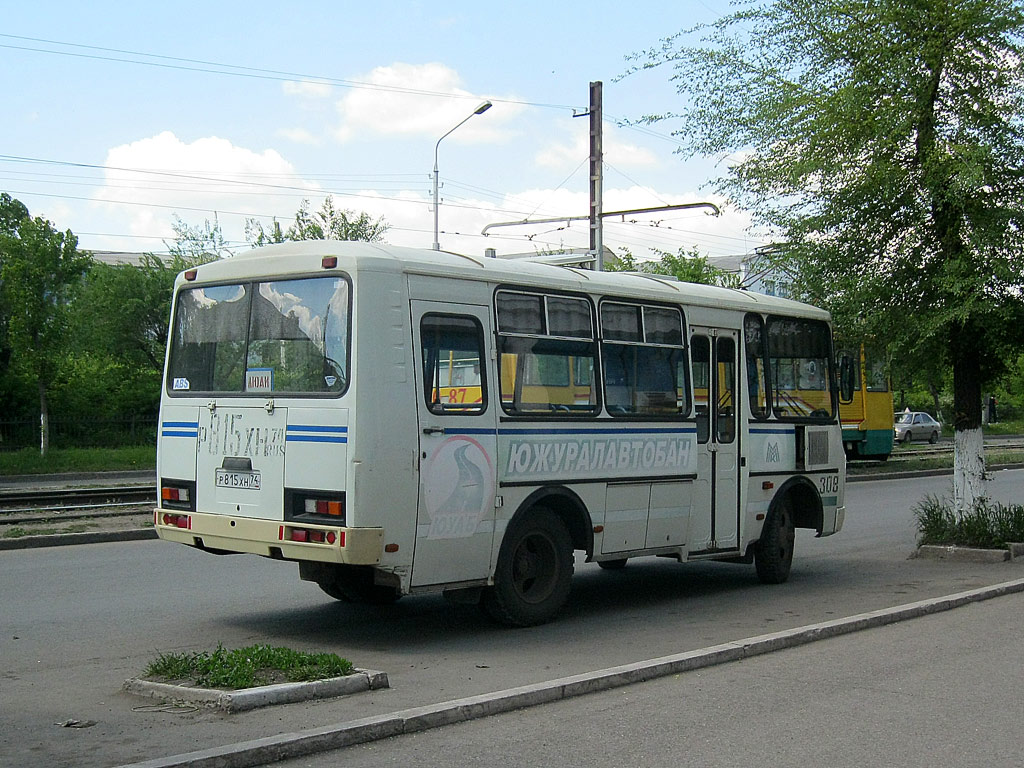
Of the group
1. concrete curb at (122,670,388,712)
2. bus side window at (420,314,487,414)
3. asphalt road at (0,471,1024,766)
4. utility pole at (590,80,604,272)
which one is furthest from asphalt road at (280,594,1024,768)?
utility pole at (590,80,604,272)

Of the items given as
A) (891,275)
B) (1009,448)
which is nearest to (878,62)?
(891,275)

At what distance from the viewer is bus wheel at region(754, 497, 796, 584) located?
12.1 m

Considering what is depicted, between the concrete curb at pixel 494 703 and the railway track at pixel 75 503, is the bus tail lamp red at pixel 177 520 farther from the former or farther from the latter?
the railway track at pixel 75 503

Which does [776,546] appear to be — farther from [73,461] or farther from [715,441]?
[73,461]

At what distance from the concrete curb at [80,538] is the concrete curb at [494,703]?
856 centimetres

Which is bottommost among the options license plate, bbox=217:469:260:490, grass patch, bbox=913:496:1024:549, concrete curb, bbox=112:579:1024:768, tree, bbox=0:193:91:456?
concrete curb, bbox=112:579:1024:768

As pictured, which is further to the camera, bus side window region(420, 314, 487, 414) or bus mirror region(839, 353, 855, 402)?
bus mirror region(839, 353, 855, 402)

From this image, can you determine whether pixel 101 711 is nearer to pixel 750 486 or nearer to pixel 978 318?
pixel 750 486

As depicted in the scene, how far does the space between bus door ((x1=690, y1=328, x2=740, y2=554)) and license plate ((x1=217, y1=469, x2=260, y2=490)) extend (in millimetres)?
4209

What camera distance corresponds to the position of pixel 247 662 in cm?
700

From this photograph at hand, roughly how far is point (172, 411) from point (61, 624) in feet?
6.06

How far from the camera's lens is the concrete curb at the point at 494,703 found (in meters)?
5.51

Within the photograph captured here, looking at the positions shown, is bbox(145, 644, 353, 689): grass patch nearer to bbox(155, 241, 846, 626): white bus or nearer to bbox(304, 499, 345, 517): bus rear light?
bbox(155, 241, 846, 626): white bus

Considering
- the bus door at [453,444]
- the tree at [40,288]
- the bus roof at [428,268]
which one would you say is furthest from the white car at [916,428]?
the bus door at [453,444]
